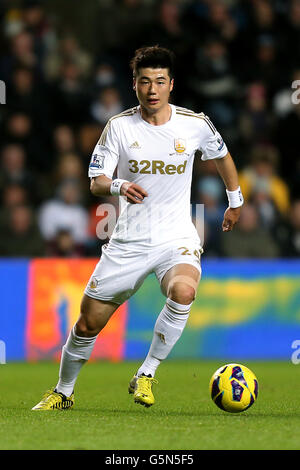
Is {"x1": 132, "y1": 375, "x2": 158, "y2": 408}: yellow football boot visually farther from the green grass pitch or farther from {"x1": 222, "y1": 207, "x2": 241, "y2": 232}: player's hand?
{"x1": 222, "y1": 207, "x2": 241, "y2": 232}: player's hand

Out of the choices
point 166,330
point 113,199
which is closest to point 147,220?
point 166,330

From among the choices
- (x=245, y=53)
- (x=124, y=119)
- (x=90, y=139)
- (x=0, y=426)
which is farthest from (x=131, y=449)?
(x=245, y=53)

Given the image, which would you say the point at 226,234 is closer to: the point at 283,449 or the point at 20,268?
the point at 20,268

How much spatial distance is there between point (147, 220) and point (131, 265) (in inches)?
13.1

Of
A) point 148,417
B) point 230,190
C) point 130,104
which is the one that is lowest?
point 148,417

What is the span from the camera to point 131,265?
6852 mm

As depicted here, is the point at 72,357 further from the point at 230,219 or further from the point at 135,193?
the point at 230,219

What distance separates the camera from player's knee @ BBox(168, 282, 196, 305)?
658 centimetres

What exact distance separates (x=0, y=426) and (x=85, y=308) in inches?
49.3

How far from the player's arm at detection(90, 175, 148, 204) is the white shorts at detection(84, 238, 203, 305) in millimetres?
478

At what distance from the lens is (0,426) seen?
5805mm

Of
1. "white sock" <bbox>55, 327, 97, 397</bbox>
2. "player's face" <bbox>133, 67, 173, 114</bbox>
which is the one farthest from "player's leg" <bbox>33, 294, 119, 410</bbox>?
"player's face" <bbox>133, 67, 173, 114</bbox>

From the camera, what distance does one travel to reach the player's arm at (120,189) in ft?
20.6

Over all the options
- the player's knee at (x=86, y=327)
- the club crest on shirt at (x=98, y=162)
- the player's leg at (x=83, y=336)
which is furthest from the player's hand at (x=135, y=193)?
the player's knee at (x=86, y=327)
